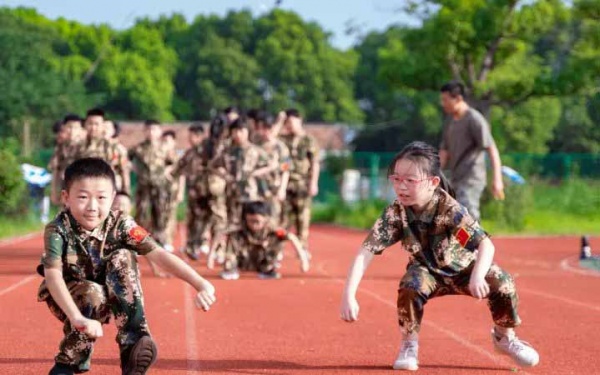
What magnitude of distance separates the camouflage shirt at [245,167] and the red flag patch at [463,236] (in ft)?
26.4

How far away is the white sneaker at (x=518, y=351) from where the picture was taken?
22.2ft

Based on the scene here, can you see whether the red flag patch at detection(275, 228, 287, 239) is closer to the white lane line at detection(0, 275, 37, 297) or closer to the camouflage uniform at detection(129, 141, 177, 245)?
the white lane line at detection(0, 275, 37, 297)

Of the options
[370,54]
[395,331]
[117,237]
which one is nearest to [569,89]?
[395,331]

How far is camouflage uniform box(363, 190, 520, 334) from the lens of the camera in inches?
262

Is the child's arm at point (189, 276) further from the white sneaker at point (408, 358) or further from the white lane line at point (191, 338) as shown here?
the white sneaker at point (408, 358)

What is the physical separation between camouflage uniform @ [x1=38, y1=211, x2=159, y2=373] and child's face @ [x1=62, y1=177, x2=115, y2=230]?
0.26 ft

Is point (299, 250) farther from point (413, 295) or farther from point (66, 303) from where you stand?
point (66, 303)

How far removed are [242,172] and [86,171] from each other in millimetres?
8939

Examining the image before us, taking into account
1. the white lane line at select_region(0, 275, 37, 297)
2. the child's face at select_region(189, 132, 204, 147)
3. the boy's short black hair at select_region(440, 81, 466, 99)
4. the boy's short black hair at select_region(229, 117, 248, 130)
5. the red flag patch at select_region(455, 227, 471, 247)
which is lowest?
the white lane line at select_region(0, 275, 37, 297)

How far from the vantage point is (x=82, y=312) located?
5.90m

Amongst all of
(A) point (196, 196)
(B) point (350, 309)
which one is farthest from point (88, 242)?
(A) point (196, 196)

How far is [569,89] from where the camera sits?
29.6 m

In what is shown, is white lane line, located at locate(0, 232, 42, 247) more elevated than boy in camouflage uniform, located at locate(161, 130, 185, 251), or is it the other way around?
boy in camouflage uniform, located at locate(161, 130, 185, 251)

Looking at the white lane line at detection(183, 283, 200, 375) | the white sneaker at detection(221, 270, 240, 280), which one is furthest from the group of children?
the white sneaker at detection(221, 270, 240, 280)
